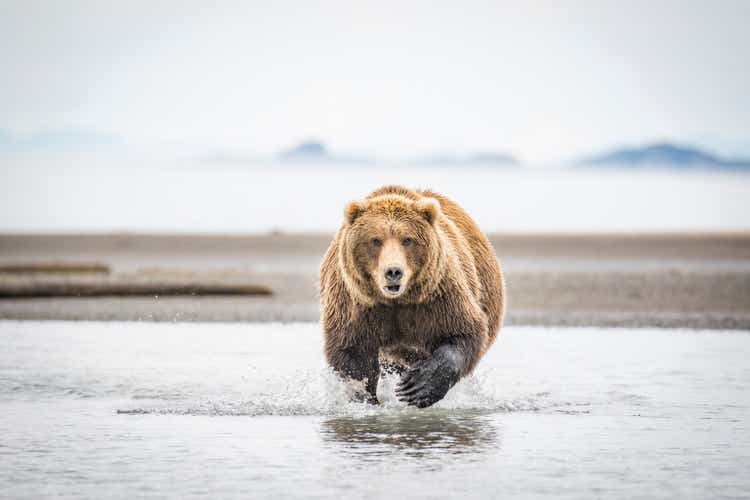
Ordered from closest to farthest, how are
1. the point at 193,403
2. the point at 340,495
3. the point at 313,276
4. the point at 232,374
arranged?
the point at 340,495 → the point at 193,403 → the point at 232,374 → the point at 313,276

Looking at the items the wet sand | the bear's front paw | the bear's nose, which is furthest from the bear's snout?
the wet sand

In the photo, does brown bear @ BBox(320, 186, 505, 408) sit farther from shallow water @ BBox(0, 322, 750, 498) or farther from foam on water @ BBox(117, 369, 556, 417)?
shallow water @ BBox(0, 322, 750, 498)

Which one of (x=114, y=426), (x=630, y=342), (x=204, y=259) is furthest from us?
(x=204, y=259)

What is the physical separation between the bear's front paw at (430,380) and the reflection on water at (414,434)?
20cm

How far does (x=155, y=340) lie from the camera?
15.4m

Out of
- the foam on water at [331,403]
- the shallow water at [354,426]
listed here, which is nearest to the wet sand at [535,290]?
the shallow water at [354,426]

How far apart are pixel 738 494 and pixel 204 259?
3609 centimetres

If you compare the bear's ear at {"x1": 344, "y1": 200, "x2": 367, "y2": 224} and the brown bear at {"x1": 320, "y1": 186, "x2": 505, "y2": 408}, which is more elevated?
the bear's ear at {"x1": 344, "y1": 200, "x2": 367, "y2": 224}

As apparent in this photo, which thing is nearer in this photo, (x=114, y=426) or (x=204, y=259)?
(x=114, y=426)

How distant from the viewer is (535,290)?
24.3 metres

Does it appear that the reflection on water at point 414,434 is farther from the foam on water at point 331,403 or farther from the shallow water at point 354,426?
the foam on water at point 331,403

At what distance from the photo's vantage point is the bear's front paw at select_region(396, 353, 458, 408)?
29.5 ft

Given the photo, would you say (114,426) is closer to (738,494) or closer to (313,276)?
(738,494)

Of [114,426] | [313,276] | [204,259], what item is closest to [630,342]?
[114,426]
